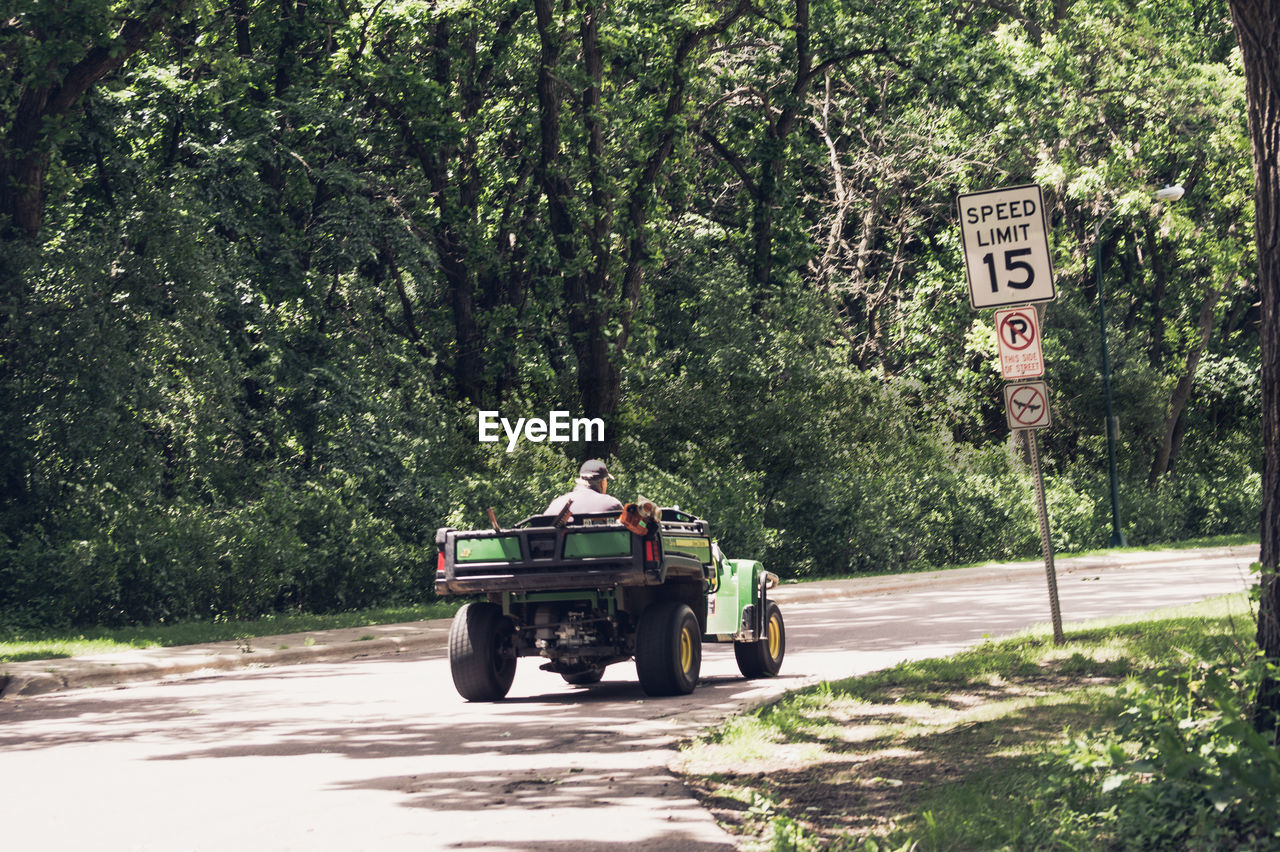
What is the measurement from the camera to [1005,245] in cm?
1262

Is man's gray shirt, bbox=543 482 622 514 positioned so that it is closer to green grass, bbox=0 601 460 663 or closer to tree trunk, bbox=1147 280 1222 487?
green grass, bbox=0 601 460 663

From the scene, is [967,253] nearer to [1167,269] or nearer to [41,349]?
[41,349]

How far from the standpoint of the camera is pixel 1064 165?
34688 millimetres

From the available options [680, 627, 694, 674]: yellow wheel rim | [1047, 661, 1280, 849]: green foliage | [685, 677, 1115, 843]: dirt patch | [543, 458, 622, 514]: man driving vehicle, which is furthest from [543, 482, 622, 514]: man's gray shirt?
[1047, 661, 1280, 849]: green foliage

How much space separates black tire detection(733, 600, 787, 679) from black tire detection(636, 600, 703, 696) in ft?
4.07

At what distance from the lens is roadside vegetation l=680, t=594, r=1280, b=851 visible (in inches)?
217

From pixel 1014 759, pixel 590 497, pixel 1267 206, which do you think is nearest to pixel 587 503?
pixel 590 497

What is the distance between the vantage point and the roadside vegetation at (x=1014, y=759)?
5512 millimetres

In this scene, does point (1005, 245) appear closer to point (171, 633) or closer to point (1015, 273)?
point (1015, 273)

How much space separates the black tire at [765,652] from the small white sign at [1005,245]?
11.7 ft

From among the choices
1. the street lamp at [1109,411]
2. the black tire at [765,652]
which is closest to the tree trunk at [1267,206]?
the black tire at [765,652]

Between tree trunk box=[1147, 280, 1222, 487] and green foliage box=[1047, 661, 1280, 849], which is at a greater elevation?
tree trunk box=[1147, 280, 1222, 487]

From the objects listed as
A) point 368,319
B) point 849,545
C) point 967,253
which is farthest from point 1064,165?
point 967,253

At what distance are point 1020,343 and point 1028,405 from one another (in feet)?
1.89
